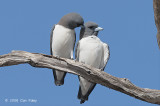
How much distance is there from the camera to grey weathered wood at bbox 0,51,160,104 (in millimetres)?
8156

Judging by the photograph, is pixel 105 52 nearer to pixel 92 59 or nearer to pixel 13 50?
pixel 92 59

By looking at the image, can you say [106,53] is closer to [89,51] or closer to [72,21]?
[89,51]

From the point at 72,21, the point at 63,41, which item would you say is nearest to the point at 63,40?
the point at 63,41

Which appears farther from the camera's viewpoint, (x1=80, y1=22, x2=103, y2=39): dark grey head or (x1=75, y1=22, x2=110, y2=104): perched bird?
(x1=80, y1=22, x2=103, y2=39): dark grey head

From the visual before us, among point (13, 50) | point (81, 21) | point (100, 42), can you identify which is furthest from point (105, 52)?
point (13, 50)

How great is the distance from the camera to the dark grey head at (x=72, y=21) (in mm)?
9188

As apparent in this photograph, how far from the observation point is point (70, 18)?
920 cm

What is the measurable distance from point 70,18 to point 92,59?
1171 millimetres

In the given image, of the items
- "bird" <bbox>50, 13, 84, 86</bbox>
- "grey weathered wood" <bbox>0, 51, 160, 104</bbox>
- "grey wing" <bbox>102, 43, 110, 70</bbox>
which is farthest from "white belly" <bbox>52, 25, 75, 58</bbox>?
"grey weathered wood" <bbox>0, 51, 160, 104</bbox>

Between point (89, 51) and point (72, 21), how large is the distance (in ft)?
2.87

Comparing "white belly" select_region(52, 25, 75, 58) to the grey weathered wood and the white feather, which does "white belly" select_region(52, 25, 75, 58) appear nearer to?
the white feather

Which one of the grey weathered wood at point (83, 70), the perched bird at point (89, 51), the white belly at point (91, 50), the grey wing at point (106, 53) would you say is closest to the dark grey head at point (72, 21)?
the perched bird at point (89, 51)

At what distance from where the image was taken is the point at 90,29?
927 cm

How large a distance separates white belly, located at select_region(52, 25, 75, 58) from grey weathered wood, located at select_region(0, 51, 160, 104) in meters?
1.07
